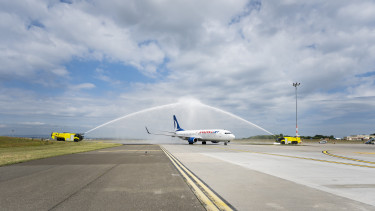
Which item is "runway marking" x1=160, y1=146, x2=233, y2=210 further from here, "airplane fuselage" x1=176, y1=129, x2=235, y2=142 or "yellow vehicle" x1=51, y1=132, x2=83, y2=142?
"yellow vehicle" x1=51, y1=132, x2=83, y2=142

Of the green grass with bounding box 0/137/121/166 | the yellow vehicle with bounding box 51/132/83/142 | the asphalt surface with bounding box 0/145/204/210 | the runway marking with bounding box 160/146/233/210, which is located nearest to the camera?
the runway marking with bounding box 160/146/233/210

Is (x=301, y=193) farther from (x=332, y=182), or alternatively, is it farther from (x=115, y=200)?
(x=115, y=200)

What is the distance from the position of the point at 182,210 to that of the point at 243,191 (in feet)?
8.37

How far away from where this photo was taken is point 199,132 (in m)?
55.6

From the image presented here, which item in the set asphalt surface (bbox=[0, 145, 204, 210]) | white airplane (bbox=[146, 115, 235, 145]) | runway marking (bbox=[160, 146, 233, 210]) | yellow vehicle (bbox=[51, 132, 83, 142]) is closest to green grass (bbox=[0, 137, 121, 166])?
asphalt surface (bbox=[0, 145, 204, 210])

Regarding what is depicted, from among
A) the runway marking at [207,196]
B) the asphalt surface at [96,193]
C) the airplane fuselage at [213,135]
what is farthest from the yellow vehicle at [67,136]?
the runway marking at [207,196]

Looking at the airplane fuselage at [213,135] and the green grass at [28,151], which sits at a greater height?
the airplane fuselage at [213,135]

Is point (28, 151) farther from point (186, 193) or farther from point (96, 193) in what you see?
point (186, 193)

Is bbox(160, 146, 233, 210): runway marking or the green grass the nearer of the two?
bbox(160, 146, 233, 210): runway marking

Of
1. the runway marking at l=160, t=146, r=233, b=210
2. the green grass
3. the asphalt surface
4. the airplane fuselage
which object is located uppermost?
the airplane fuselage

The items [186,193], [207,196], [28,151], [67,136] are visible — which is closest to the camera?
[207,196]

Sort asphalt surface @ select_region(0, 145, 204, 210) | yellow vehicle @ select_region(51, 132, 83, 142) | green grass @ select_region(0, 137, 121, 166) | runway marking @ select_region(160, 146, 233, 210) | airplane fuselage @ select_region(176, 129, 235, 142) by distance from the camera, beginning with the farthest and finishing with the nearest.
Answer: yellow vehicle @ select_region(51, 132, 83, 142) < airplane fuselage @ select_region(176, 129, 235, 142) < green grass @ select_region(0, 137, 121, 166) < asphalt surface @ select_region(0, 145, 204, 210) < runway marking @ select_region(160, 146, 233, 210)

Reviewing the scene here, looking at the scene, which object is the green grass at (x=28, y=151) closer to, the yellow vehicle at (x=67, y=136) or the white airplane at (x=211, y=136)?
the white airplane at (x=211, y=136)

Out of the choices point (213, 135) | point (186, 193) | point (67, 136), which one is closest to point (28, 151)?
point (186, 193)
